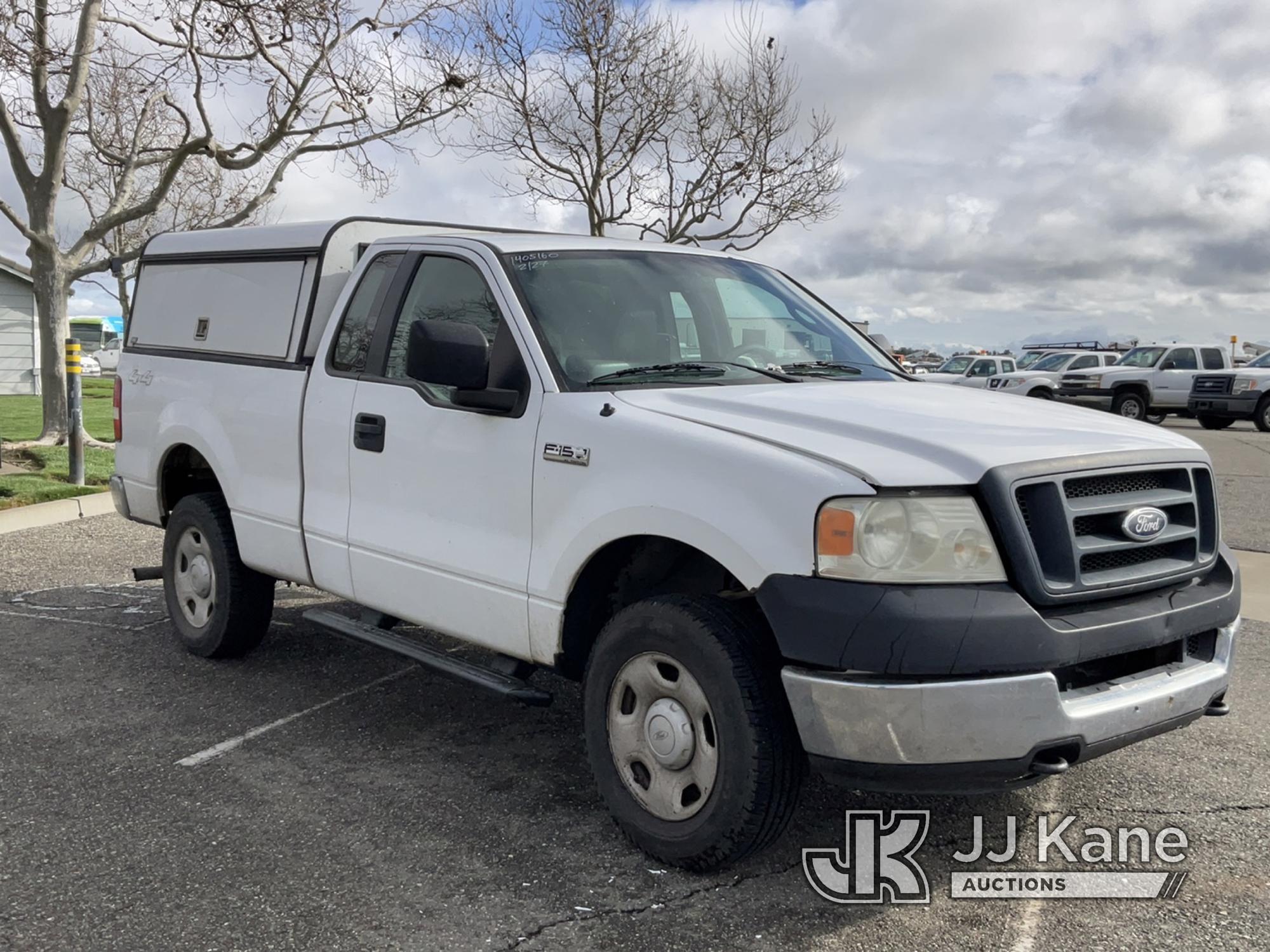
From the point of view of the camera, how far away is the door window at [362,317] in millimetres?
4855

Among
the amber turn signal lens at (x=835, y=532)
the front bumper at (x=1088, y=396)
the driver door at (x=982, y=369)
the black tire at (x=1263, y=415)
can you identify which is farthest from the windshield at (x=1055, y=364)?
the amber turn signal lens at (x=835, y=532)

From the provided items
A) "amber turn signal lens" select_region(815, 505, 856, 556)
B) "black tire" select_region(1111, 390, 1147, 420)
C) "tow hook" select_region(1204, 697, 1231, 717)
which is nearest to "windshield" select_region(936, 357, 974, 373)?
"black tire" select_region(1111, 390, 1147, 420)

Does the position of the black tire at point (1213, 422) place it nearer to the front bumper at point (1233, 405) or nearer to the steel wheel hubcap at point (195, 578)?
the front bumper at point (1233, 405)

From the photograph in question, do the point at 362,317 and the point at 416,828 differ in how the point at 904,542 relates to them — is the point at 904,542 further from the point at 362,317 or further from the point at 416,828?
the point at 362,317

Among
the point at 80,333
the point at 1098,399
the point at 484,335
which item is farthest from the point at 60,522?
the point at 80,333

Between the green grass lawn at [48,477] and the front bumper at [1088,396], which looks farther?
the front bumper at [1088,396]

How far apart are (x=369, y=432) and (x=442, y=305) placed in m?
0.57

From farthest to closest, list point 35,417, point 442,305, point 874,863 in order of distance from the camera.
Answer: point 35,417
point 442,305
point 874,863

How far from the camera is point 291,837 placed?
150 inches

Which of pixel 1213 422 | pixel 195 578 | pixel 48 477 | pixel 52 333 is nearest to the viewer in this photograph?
pixel 195 578

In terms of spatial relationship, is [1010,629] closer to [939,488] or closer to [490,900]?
[939,488]

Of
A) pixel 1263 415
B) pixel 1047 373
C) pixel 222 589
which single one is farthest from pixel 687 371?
pixel 1047 373

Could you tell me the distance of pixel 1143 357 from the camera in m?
29.0

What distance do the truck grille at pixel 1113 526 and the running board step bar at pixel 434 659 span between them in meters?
1.71
